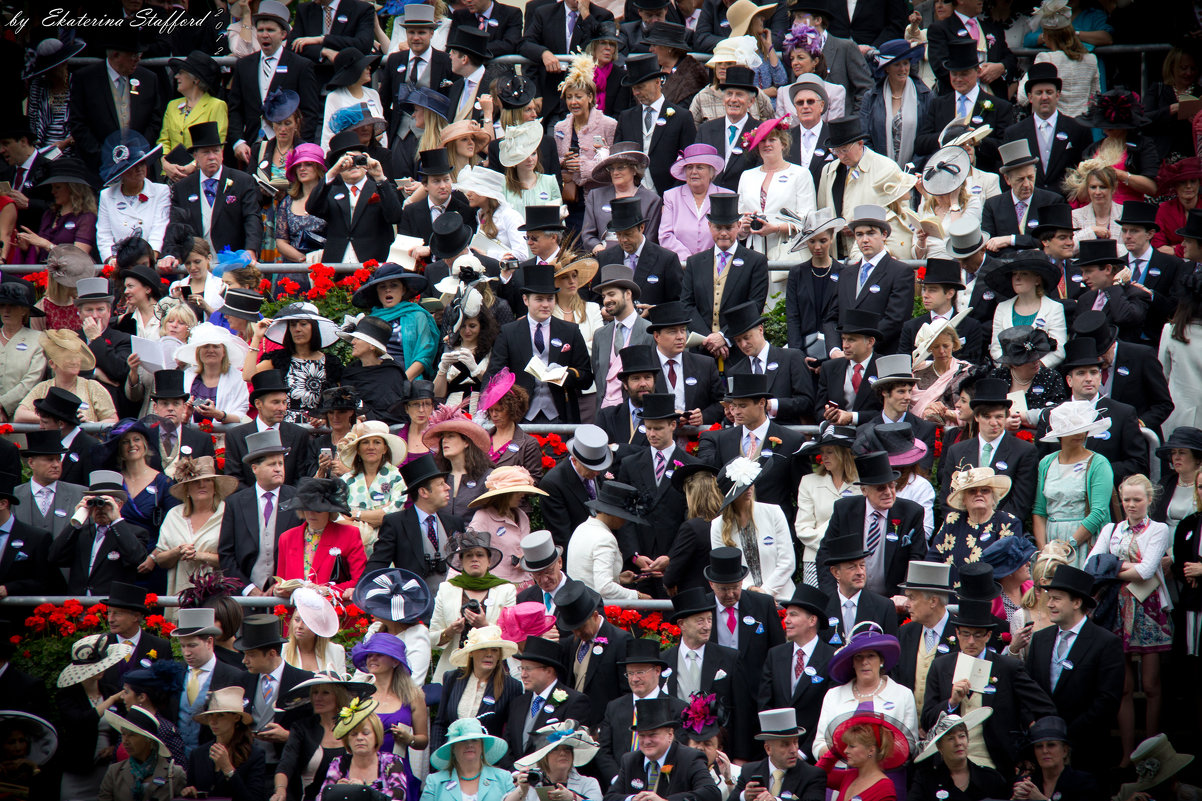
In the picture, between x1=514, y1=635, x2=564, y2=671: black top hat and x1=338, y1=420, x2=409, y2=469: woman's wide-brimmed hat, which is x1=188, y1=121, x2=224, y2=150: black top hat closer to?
x1=338, y1=420, x2=409, y2=469: woman's wide-brimmed hat

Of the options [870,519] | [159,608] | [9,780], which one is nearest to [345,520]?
[159,608]

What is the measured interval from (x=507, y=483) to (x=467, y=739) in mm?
2534

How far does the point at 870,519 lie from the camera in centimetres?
1104

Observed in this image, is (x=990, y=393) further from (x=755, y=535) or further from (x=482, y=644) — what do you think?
(x=482, y=644)

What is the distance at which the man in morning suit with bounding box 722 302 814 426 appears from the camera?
12609mm

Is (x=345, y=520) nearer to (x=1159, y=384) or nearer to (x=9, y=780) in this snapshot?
(x=9, y=780)

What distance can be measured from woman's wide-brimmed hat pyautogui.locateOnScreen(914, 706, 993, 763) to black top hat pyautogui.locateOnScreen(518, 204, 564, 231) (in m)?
6.05

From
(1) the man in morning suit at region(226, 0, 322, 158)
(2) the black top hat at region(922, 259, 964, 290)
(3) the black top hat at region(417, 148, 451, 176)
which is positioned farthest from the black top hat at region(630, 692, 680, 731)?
(1) the man in morning suit at region(226, 0, 322, 158)

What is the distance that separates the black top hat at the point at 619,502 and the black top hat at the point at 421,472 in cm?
120

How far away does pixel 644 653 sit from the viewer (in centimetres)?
991

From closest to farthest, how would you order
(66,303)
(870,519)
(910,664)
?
(910,664)
(870,519)
(66,303)

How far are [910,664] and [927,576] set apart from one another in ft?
1.90

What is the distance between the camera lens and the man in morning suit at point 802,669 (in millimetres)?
9984

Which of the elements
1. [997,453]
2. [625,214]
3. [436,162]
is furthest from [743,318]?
[436,162]
